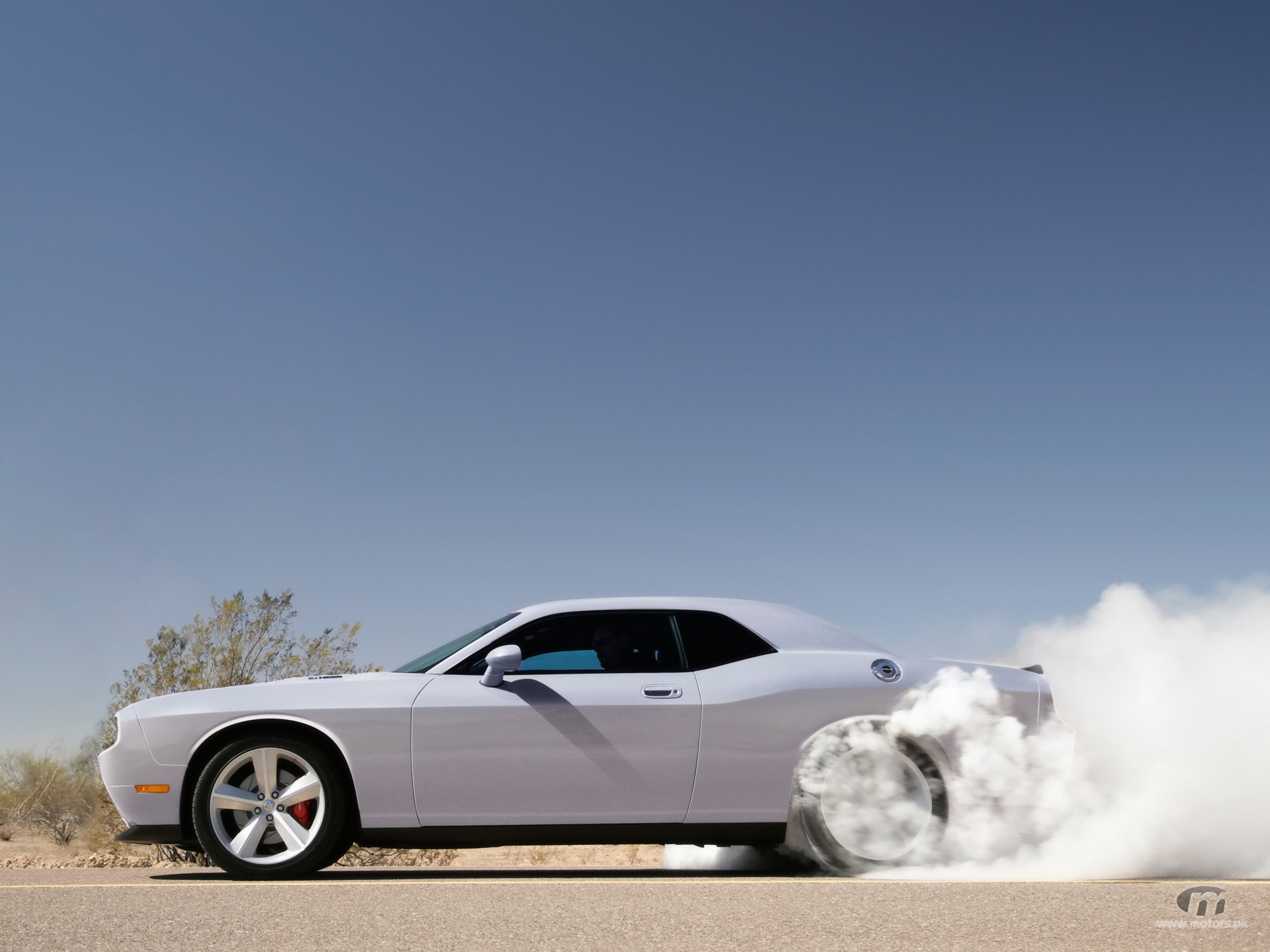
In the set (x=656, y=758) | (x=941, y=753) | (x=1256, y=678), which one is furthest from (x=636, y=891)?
(x=1256, y=678)

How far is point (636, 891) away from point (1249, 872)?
3.34 meters

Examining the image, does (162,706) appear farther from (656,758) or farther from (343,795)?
(656,758)

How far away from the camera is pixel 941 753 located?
5.87 meters

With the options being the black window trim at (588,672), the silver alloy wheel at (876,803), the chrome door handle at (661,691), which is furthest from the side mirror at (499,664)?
the silver alloy wheel at (876,803)

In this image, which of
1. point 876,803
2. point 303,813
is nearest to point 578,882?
point 303,813

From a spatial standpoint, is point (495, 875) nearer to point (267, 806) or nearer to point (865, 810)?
point (267, 806)

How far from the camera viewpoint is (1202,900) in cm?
448

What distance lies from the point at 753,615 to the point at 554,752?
54.0 inches

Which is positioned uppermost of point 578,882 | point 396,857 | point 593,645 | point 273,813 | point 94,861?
point 593,645

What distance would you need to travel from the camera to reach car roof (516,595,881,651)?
20.2 feet

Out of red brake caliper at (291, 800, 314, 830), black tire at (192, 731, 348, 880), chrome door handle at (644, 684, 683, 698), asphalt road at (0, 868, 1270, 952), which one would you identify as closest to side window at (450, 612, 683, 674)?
chrome door handle at (644, 684, 683, 698)

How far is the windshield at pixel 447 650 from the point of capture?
609 centimetres

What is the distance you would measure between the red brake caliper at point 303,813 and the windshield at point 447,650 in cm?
81

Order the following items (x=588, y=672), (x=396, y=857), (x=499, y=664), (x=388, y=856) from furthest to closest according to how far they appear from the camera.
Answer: (x=396, y=857) < (x=388, y=856) < (x=588, y=672) < (x=499, y=664)
